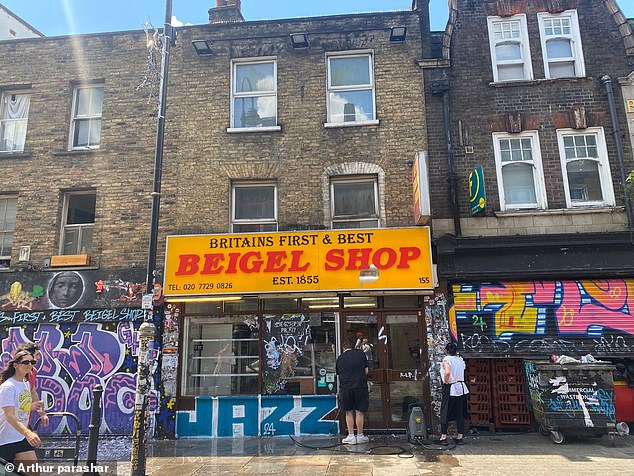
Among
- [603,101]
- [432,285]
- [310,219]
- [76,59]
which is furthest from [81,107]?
[603,101]

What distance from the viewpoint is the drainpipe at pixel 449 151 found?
393 inches

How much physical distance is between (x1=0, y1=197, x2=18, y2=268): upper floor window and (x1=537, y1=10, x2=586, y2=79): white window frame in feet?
42.5

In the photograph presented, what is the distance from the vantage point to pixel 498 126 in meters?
10.5

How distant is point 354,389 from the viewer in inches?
338

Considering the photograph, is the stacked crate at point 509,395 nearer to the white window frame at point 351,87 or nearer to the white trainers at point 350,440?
the white trainers at point 350,440

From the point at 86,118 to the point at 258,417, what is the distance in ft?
27.2

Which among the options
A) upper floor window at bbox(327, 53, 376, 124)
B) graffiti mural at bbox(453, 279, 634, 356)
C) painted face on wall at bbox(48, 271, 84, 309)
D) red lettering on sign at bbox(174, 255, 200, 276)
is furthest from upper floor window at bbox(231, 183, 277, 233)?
graffiti mural at bbox(453, 279, 634, 356)

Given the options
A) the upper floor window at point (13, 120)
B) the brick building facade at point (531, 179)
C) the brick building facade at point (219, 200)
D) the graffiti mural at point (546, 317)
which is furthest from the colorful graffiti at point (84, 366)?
the brick building facade at point (531, 179)

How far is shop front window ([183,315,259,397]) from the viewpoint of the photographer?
32.5 feet

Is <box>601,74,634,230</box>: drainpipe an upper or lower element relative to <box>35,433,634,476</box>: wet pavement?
upper

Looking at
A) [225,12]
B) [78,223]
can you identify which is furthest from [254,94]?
[78,223]

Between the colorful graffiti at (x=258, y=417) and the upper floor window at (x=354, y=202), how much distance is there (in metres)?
3.72

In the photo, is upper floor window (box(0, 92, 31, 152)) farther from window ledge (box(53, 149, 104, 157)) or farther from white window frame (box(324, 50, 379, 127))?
white window frame (box(324, 50, 379, 127))

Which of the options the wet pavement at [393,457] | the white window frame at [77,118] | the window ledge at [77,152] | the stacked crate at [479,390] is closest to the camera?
the wet pavement at [393,457]
